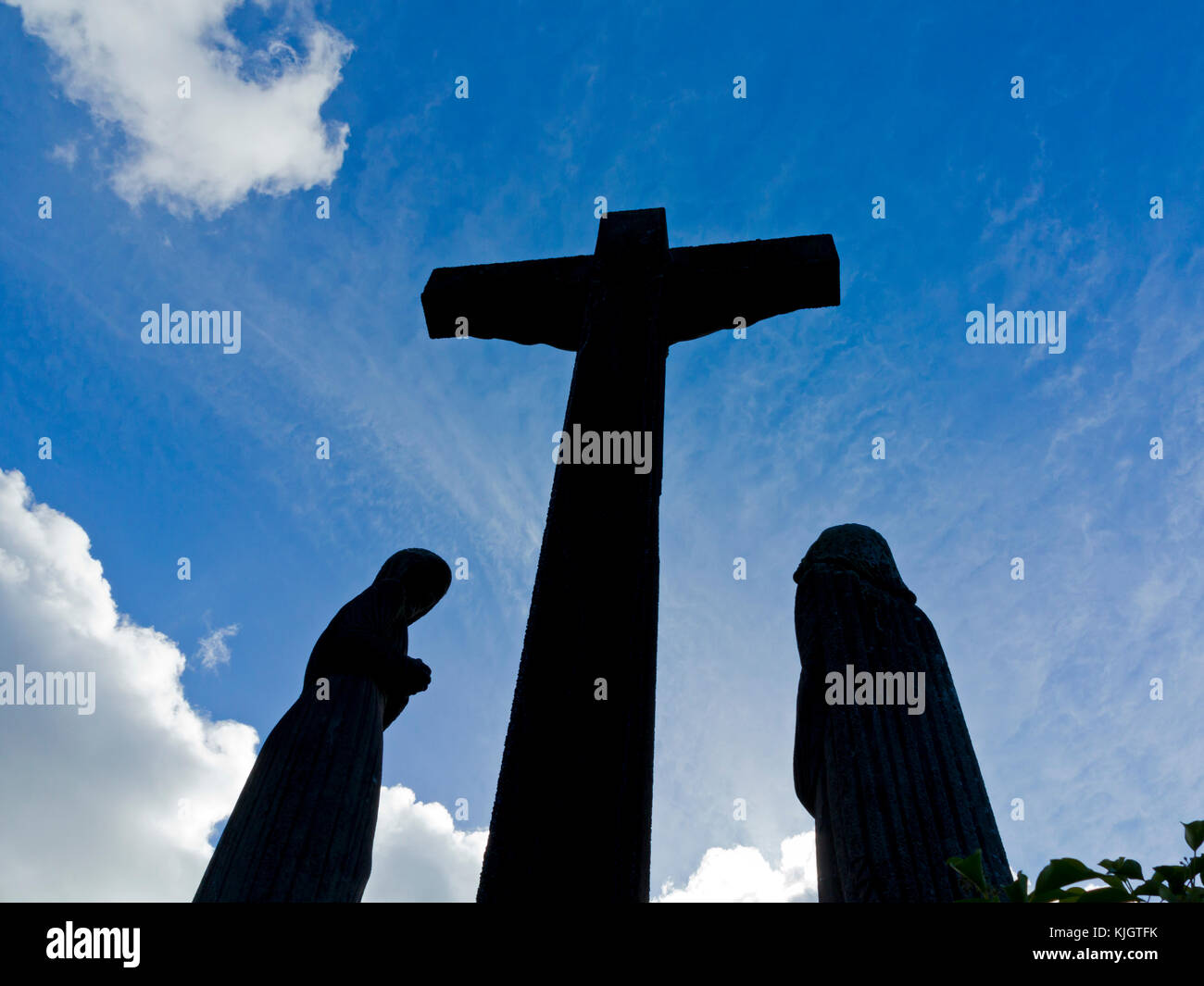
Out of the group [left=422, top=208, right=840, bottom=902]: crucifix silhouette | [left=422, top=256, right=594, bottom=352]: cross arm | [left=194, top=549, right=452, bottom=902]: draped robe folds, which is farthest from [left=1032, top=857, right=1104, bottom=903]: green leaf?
[left=422, top=256, right=594, bottom=352]: cross arm

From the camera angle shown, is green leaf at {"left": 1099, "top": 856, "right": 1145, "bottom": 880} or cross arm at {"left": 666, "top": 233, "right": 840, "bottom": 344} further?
cross arm at {"left": 666, "top": 233, "right": 840, "bottom": 344}

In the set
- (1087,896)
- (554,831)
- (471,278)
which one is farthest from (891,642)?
(471,278)

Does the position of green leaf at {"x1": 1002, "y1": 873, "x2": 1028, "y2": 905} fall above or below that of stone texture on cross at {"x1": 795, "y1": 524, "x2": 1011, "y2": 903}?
below

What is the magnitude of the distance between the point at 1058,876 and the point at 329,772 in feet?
12.2

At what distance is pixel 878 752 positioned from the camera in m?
3.52

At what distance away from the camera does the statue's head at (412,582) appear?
217 inches

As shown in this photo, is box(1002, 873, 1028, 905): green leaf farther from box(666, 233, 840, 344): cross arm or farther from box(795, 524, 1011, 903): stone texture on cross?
box(666, 233, 840, 344): cross arm

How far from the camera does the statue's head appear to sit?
5523 millimetres
